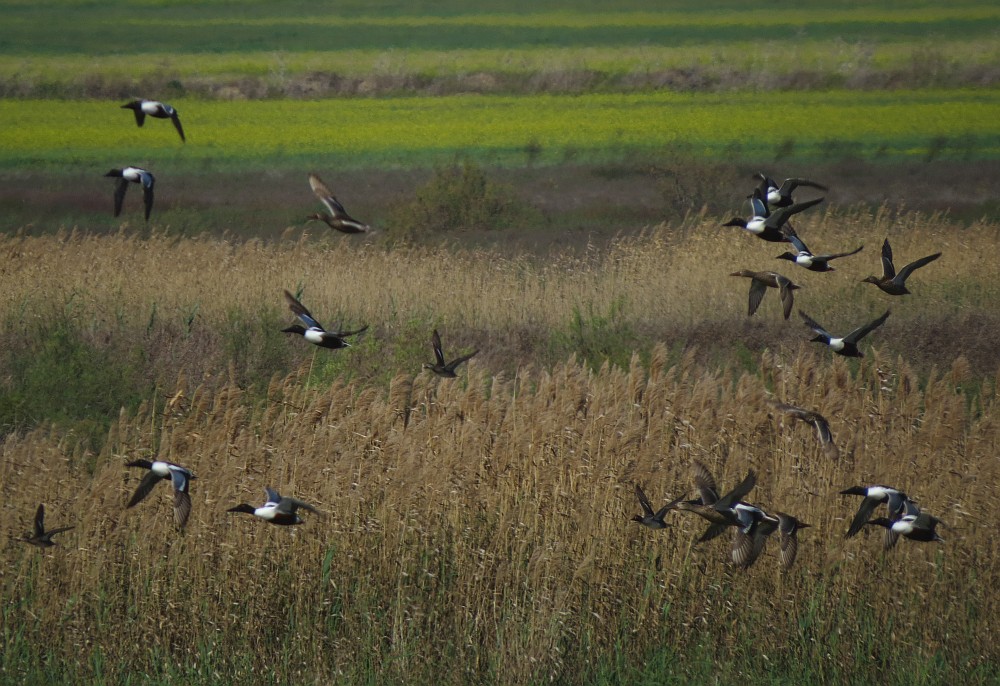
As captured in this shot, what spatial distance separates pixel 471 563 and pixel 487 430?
3.54 ft

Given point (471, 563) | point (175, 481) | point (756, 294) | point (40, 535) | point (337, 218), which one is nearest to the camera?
point (175, 481)

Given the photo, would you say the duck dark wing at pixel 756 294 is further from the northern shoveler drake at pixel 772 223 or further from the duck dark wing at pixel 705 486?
the duck dark wing at pixel 705 486

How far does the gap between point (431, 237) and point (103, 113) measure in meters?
28.7

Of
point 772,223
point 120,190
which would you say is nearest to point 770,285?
point 772,223

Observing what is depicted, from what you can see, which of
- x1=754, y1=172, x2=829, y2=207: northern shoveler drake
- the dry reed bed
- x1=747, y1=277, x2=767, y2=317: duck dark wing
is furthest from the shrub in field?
x1=754, y1=172, x2=829, y2=207: northern shoveler drake

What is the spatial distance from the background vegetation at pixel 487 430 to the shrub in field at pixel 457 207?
0.25 feet

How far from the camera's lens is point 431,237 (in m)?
23.9

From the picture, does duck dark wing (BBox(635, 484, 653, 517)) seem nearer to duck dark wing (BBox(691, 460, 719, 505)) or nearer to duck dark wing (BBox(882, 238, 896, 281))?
duck dark wing (BBox(691, 460, 719, 505))

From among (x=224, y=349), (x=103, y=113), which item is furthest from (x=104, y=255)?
(x=103, y=113)

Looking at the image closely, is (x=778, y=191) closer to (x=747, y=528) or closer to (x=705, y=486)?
(x=705, y=486)

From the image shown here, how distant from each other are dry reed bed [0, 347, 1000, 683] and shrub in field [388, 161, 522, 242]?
1666 cm

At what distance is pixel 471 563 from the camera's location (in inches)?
290

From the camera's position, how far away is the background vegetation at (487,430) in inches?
282

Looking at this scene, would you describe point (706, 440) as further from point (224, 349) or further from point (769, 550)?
point (224, 349)
